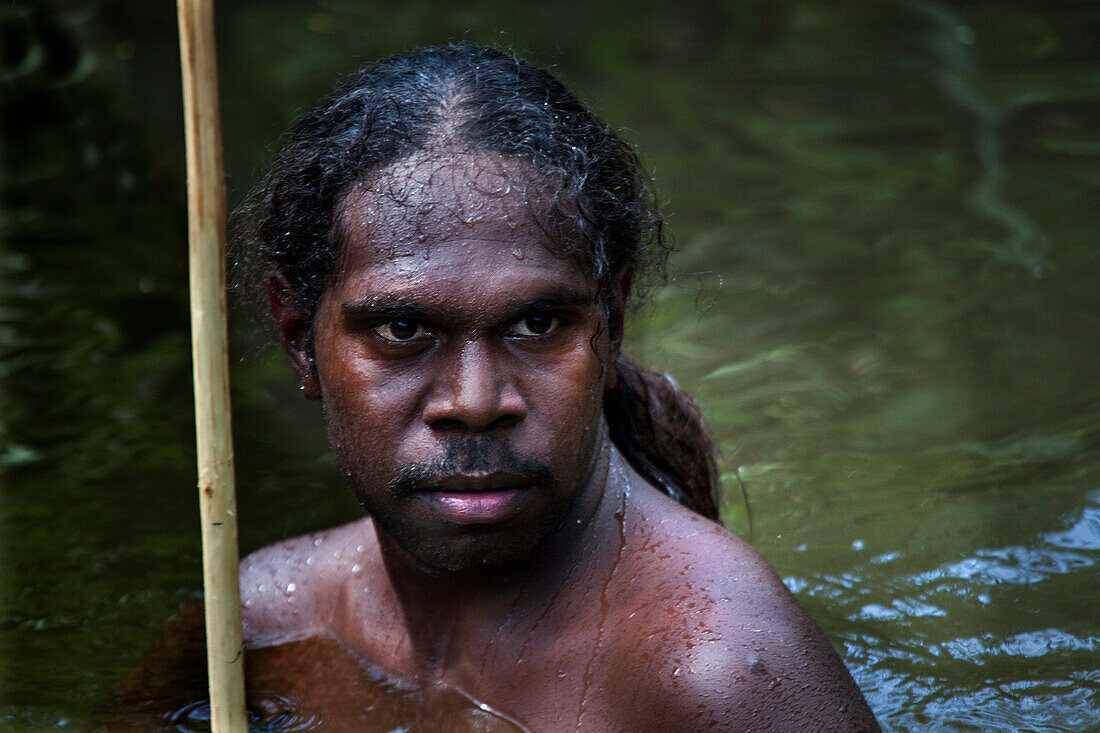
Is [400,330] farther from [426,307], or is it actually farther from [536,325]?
[536,325]

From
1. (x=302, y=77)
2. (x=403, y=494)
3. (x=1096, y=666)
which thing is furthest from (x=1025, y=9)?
(x=403, y=494)

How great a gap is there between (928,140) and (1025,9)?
151cm

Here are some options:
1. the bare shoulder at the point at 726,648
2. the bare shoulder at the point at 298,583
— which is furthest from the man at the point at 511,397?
the bare shoulder at the point at 298,583

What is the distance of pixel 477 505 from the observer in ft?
6.91

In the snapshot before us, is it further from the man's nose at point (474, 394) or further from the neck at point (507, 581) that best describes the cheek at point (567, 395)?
the neck at point (507, 581)

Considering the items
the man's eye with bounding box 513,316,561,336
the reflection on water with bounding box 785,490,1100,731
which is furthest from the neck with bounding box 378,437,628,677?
the reflection on water with bounding box 785,490,1100,731

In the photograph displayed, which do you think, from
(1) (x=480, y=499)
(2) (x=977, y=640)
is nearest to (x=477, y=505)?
(1) (x=480, y=499)

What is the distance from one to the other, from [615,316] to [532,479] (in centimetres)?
41

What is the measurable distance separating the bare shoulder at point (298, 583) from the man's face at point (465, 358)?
0.72 m

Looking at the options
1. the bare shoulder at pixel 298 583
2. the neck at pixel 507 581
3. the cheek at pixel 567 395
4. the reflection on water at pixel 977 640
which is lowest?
the reflection on water at pixel 977 640

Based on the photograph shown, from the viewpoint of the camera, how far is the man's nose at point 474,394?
2031 millimetres

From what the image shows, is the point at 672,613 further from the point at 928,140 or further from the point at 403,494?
the point at 928,140

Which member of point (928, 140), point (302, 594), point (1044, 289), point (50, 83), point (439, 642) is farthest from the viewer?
point (50, 83)

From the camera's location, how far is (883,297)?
5.02 m
